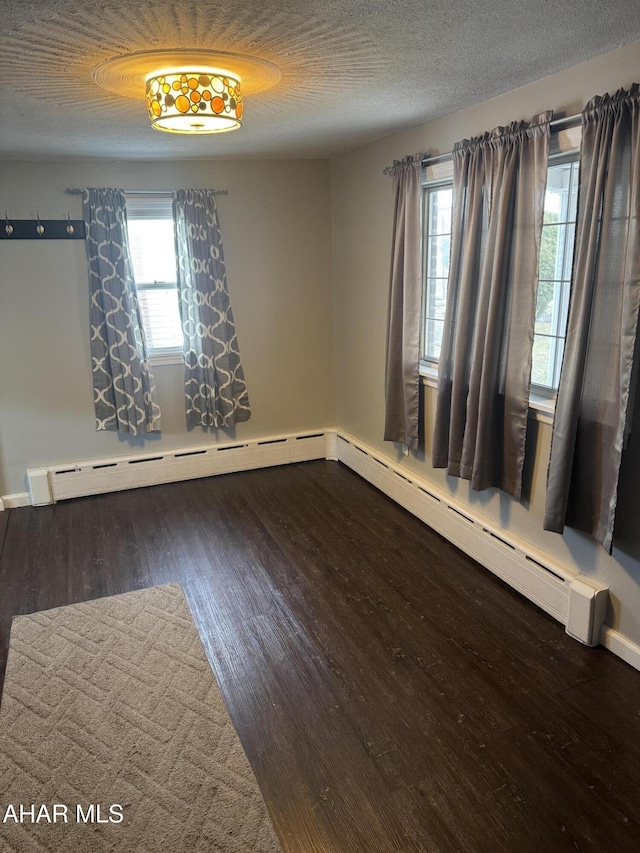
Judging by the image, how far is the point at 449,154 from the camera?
3174mm

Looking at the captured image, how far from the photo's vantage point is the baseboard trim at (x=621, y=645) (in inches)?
96.3

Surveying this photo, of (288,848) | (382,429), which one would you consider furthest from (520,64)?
(288,848)

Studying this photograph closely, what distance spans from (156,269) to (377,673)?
3.23 meters

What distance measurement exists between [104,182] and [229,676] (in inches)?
132

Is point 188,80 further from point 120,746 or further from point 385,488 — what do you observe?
point 385,488

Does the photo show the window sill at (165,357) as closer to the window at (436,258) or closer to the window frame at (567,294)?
the window at (436,258)

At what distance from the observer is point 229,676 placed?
249cm

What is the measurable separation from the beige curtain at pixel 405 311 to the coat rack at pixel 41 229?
2167mm

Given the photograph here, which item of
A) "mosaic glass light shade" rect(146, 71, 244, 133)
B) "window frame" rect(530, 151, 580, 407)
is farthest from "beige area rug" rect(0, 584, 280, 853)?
"mosaic glass light shade" rect(146, 71, 244, 133)

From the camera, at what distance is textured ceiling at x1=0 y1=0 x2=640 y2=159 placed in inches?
65.6

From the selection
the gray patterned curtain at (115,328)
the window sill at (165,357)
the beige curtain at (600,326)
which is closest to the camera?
the beige curtain at (600,326)

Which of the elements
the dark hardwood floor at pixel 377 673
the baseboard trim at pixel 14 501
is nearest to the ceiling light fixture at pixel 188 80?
the dark hardwood floor at pixel 377 673

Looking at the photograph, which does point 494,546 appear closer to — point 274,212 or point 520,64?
point 520,64

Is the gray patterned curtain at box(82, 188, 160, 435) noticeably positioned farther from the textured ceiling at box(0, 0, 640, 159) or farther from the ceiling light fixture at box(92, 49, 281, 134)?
the ceiling light fixture at box(92, 49, 281, 134)
